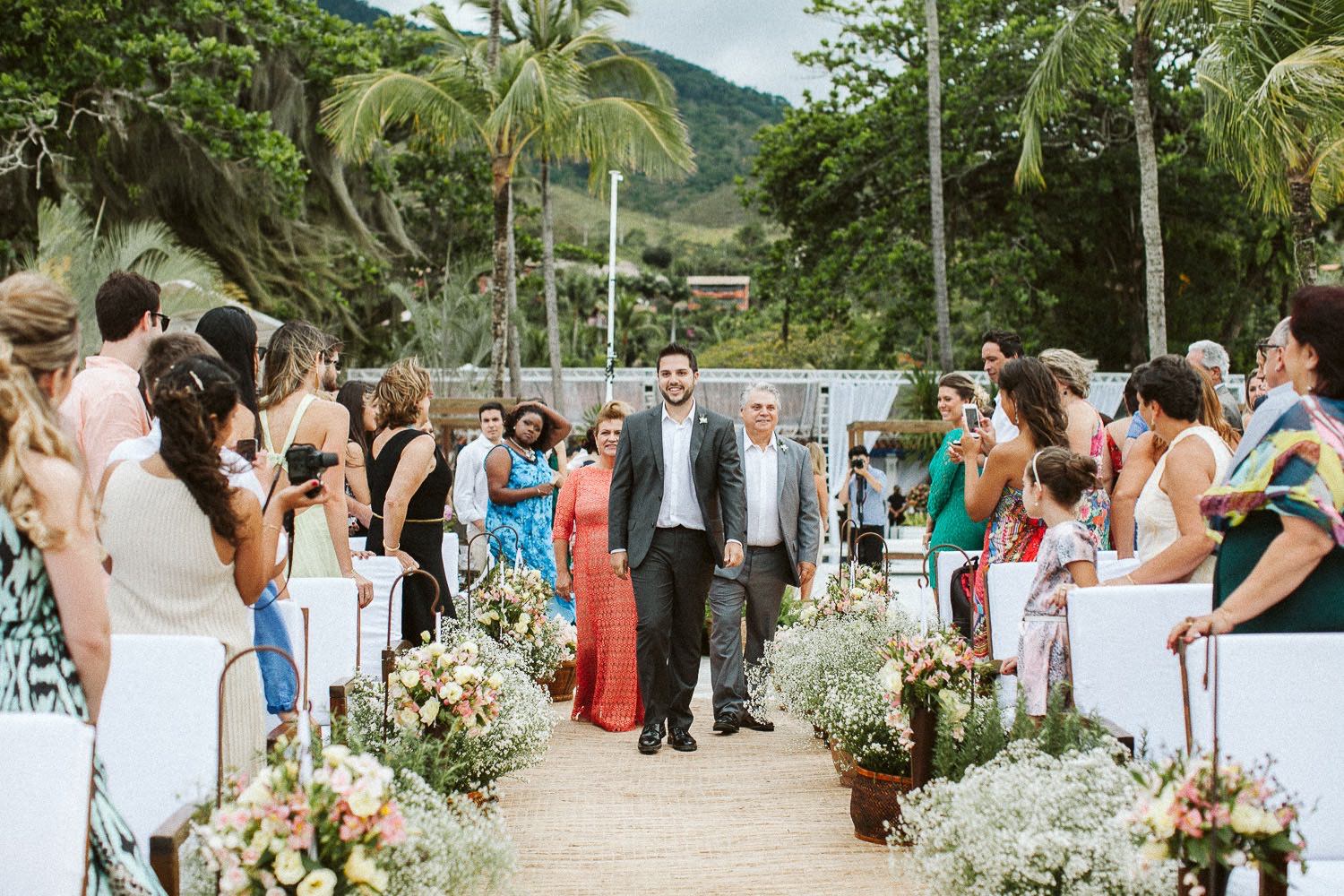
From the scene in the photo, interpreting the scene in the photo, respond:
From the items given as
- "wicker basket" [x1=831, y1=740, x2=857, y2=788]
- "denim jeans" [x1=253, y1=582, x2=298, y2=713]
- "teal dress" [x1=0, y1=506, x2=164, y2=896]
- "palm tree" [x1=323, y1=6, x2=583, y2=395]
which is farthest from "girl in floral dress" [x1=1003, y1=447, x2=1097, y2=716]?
"palm tree" [x1=323, y1=6, x2=583, y2=395]

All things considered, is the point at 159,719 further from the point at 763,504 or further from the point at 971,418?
the point at 763,504

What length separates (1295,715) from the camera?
367cm

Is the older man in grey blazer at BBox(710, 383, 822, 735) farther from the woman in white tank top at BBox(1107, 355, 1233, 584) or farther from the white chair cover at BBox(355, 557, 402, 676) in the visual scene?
the woman in white tank top at BBox(1107, 355, 1233, 584)

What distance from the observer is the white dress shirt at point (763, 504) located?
26.5 ft

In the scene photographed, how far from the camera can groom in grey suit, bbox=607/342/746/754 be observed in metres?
7.45

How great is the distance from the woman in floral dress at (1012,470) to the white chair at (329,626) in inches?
110

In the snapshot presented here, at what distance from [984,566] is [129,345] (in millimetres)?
3808

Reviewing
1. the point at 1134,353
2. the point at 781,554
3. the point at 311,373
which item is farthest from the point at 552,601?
the point at 1134,353

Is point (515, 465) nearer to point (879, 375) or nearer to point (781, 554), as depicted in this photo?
point (781, 554)

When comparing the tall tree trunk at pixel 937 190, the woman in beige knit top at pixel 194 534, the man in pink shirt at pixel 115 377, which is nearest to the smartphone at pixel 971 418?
the woman in beige knit top at pixel 194 534

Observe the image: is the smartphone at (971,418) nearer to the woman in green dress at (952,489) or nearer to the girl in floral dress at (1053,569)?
the woman in green dress at (952,489)

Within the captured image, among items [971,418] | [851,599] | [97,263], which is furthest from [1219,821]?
[97,263]

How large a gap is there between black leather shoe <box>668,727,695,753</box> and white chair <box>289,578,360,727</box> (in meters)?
2.31

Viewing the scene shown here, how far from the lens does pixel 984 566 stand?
20.0ft
